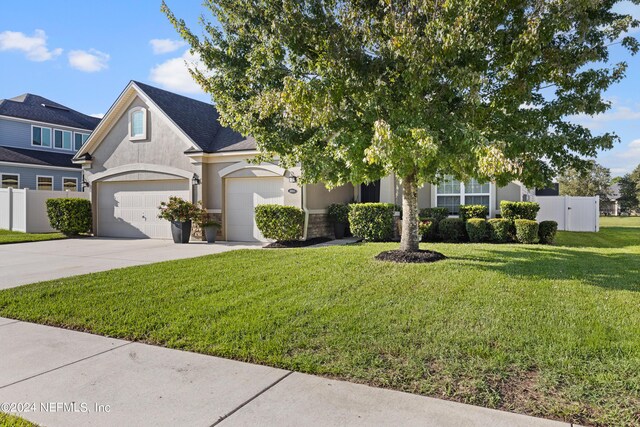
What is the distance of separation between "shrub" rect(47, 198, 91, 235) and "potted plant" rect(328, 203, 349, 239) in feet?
32.4

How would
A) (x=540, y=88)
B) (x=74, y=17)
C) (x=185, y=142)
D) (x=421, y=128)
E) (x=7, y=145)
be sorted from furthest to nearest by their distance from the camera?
(x=7, y=145)
(x=185, y=142)
(x=74, y=17)
(x=540, y=88)
(x=421, y=128)

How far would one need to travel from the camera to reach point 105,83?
1516 centimetres

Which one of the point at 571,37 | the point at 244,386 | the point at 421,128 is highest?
the point at 571,37

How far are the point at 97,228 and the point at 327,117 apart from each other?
1370 cm

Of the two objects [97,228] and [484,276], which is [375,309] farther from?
[97,228]

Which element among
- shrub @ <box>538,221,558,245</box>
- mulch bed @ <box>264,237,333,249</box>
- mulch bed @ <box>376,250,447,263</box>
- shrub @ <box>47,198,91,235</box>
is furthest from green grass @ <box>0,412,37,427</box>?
shrub @ <box>47,198,91,235</box>

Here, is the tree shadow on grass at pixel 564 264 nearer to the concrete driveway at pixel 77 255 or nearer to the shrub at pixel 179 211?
the concrete driveway at pixel 77 255

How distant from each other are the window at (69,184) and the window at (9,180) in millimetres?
2553

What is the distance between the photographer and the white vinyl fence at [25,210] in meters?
17.9

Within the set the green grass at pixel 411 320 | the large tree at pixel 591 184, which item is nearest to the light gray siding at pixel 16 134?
the green grass at pixel 411 320

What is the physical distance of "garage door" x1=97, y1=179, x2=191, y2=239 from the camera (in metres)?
15.1

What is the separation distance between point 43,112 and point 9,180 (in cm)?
583

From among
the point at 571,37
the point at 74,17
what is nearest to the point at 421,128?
the point at 571,37

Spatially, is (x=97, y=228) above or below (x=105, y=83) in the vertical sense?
below
